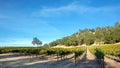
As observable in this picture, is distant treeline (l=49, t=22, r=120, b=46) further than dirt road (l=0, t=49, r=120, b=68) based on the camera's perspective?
Yes

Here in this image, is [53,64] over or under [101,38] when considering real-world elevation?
under

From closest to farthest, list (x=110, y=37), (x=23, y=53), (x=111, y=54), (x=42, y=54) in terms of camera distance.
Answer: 1. (x=111, y=54)
2. (x=42, y=54)
3. (x=23, y=53)
4. (x=110, y=37)

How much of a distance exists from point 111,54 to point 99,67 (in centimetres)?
1797

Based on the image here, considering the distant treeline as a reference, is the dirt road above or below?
below

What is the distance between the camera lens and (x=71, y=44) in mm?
152750

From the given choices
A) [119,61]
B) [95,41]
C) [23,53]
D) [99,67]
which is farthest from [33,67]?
[95,41]

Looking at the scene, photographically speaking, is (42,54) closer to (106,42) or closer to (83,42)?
(106,42)

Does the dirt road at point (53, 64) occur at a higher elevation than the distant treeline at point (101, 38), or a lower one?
lower

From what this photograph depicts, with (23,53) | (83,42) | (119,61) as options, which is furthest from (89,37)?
(119,61)

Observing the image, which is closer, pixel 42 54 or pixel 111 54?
pixel 111 54

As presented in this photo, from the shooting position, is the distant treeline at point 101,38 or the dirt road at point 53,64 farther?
the distant treeline at point 101,38

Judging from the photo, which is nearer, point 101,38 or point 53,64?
point 53,64

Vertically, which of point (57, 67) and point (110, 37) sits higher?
point (110, 37)

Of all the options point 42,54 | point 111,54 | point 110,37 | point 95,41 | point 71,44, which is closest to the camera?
point 111,54
